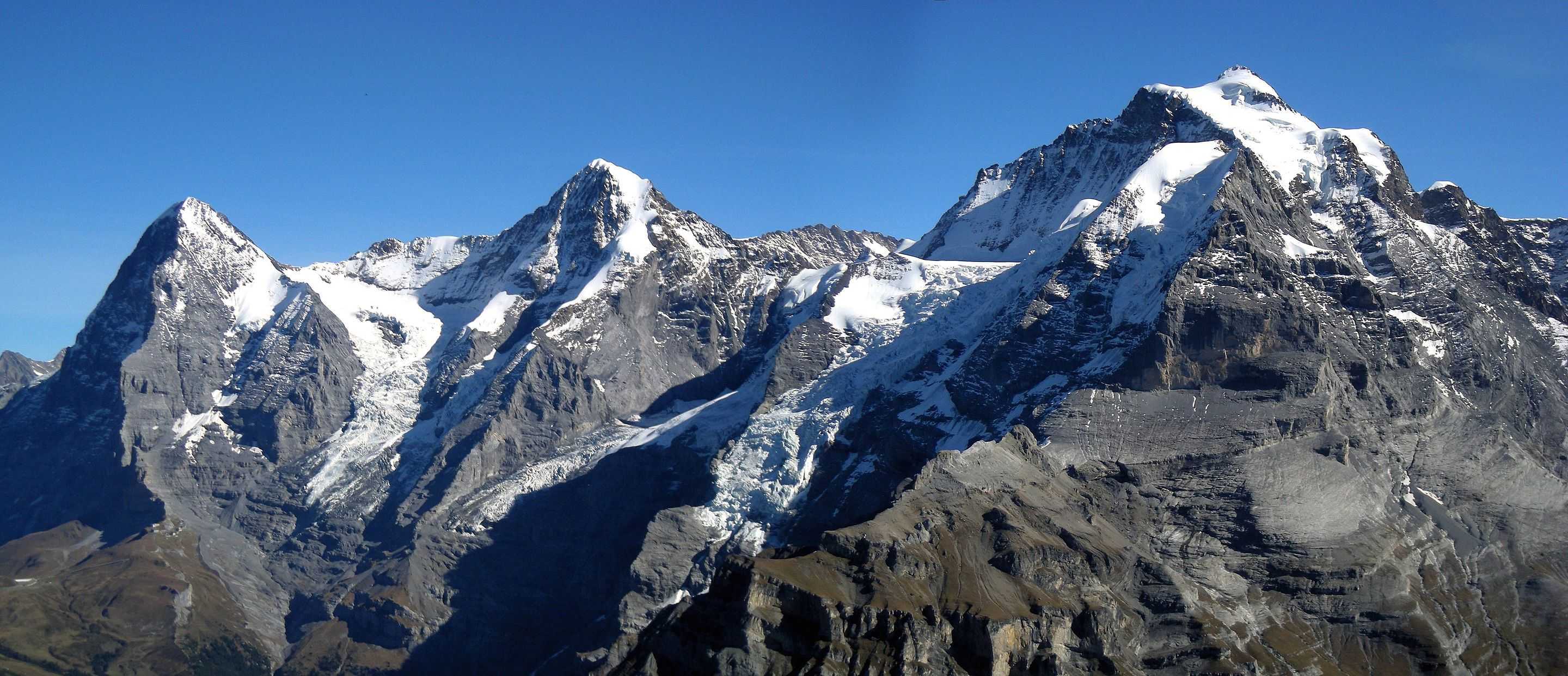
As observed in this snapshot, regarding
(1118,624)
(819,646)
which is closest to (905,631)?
(819,646)

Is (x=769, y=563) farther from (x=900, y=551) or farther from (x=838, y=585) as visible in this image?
(x=900, y=551)

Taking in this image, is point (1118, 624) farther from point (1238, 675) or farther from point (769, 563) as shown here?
point (769, 563)

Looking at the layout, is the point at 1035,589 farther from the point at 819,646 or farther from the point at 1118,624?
the point at 819,646

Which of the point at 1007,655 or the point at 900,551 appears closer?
the point at 1007,655

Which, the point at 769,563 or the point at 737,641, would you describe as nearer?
the point at 737,641

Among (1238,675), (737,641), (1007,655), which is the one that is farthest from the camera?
(1238,675)

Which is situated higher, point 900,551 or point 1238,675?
point 900,551

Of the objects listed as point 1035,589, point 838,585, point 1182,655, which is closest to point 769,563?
point 838,585

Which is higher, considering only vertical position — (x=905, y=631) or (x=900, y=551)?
(x=900, y=551)

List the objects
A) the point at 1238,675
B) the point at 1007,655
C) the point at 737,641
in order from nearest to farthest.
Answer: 1. the point at 737,641
2. the point at 1007,655
3. the point at 1238,675
